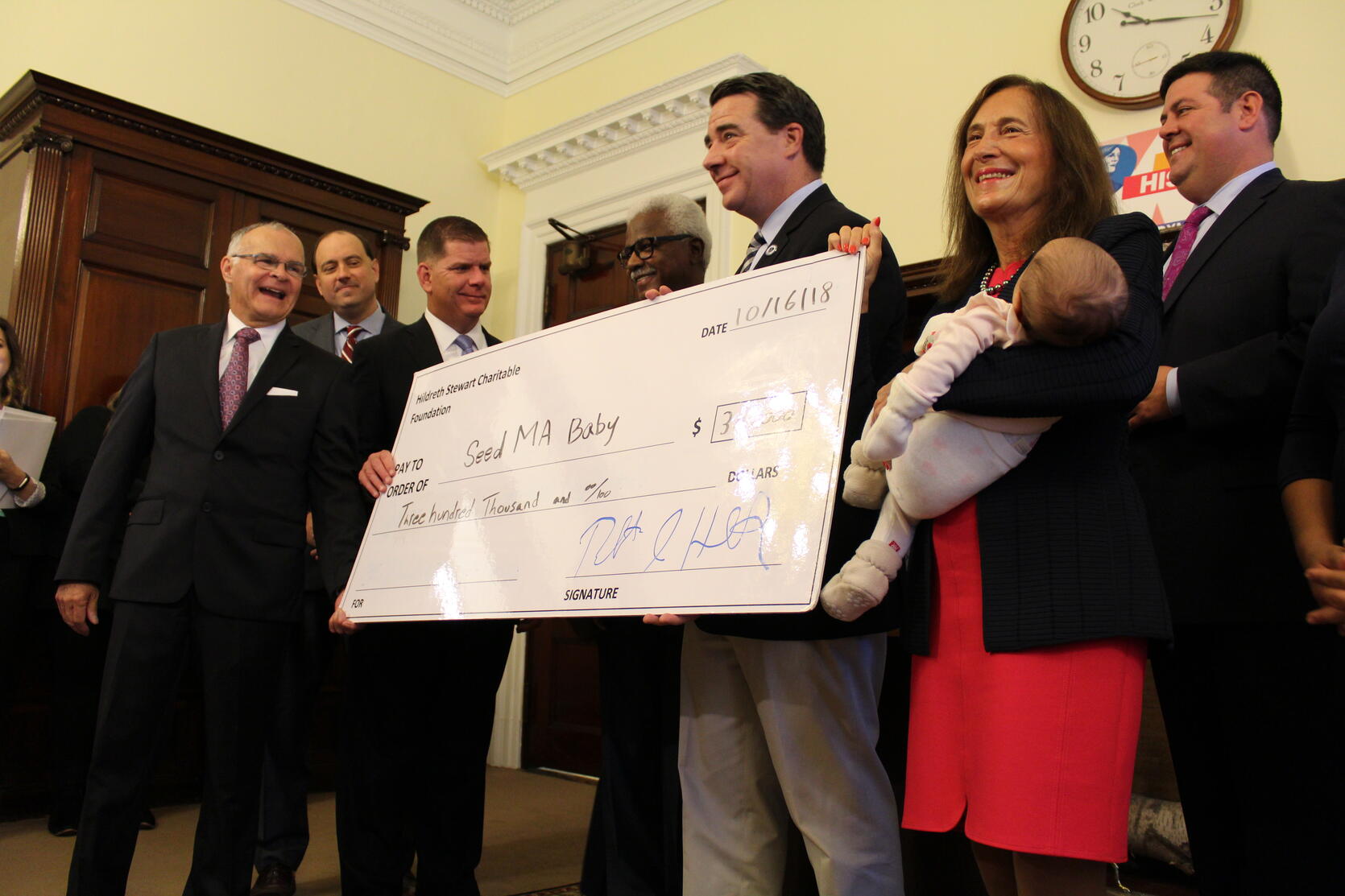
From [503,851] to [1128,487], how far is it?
2539mm

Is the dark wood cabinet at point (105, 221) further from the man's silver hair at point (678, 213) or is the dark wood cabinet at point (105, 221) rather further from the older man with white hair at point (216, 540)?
the man's silver hair at point (678, 213)

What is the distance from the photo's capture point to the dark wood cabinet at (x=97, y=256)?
3648 mm

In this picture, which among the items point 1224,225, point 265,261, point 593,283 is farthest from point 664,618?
point 593,283

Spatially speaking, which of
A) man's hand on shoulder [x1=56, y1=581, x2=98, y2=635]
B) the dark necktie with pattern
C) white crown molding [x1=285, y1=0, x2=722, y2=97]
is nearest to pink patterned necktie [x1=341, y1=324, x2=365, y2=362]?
man's hand on shoulder [x1=56, y1=581, x2=98, y2=635]

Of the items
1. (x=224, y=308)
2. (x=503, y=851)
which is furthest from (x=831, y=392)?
(x=224, y=308)

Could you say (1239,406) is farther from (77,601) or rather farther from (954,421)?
(77,601)

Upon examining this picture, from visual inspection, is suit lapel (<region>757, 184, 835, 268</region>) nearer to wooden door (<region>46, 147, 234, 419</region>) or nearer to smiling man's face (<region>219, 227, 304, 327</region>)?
smiling man's face (<region>219, 227, 304, 327</region>)

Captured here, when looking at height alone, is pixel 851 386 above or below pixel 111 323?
below

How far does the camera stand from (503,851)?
3209 mm

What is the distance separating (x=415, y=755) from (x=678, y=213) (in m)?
1.37

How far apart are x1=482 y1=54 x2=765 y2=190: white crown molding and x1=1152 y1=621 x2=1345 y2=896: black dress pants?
3.52 meters

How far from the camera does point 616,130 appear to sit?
512 centimetres

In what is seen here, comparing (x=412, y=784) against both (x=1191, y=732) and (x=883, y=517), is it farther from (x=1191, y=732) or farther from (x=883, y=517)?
(x=1191, y=732)

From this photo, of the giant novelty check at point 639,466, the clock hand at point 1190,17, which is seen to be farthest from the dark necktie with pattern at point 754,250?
the clock hand at point 1190,17
